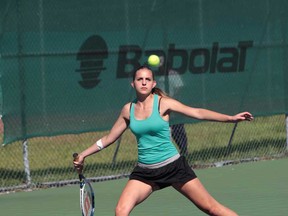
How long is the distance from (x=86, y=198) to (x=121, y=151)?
7.33 metres

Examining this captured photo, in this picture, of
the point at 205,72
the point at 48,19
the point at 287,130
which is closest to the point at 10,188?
the point at 48,19

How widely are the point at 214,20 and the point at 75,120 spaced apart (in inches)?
104

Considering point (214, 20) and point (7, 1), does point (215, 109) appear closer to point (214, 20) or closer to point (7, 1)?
point (214, 20)

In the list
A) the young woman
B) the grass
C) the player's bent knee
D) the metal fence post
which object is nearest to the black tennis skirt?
the young woman

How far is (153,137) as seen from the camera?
7129 mm

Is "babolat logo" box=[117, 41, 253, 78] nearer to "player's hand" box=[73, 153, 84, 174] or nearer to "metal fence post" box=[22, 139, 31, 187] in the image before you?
"metal fence post" box=[22, 139, 31, 187]

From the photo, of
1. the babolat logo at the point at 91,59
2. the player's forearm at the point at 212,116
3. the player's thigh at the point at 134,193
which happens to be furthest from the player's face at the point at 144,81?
the babolat logo at the point at 91,59

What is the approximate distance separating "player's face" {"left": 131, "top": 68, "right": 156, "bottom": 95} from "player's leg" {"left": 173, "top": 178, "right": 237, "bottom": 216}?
747 mm

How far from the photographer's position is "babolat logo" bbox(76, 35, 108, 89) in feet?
38.3

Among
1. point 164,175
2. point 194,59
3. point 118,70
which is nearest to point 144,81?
point 164,175

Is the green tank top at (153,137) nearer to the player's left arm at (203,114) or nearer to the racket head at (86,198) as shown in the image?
the player's left arm at (203,114)

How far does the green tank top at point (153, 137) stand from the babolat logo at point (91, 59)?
4.57 metres

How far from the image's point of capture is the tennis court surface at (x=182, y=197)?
→ 953 cm

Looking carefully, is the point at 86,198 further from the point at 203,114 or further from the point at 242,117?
the point at 242,117
